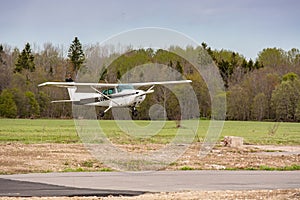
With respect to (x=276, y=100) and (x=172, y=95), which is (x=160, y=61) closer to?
(x=172, y=95)

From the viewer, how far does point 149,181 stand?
730 inches

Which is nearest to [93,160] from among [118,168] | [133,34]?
[118,168]

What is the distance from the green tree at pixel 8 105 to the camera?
89.5m

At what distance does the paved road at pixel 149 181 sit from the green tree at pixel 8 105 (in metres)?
70.6

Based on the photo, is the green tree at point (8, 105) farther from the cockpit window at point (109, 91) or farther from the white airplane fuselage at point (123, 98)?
the cockpit window at point (109, 91)

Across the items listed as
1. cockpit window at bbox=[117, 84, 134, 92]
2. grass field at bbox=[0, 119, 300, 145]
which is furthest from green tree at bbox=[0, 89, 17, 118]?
cockpit window at bbox=[117, 84, 134, 92]

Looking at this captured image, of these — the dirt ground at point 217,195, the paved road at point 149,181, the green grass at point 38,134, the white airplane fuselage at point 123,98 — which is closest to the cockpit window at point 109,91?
the white airplane fuselage at point 123,98

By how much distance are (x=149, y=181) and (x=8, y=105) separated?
7555 centimetres

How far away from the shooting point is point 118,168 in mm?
22750

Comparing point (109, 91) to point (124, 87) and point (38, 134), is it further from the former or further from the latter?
point (38, 134)

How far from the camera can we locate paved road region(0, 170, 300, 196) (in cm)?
1645

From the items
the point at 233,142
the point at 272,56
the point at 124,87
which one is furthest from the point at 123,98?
the point at 272,56

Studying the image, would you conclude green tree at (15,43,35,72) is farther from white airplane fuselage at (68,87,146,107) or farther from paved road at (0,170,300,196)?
paved road at (0,170,300,196)

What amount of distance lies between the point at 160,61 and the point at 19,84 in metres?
60.5
